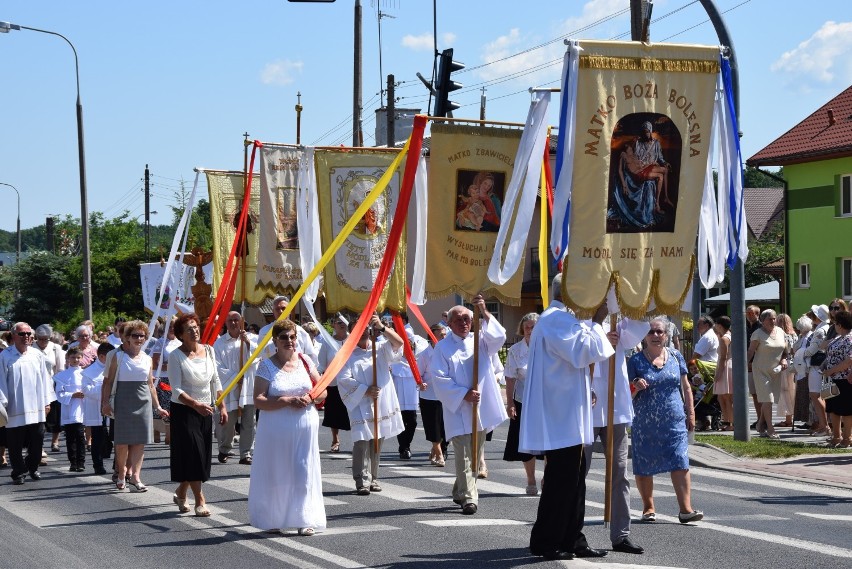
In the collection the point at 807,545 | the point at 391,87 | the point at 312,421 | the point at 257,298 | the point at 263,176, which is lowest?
the point at 807,545

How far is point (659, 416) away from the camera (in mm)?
11039

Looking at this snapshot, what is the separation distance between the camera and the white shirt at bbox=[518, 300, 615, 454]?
30.3 ft

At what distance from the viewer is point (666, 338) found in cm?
1114

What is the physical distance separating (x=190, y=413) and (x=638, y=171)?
490 cm

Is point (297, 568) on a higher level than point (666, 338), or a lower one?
lower

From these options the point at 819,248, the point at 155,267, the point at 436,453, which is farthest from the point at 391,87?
the point at 436,453

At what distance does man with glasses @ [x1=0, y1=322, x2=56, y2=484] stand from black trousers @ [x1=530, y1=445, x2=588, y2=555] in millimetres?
8325

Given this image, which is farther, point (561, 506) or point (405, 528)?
point (405, 528)

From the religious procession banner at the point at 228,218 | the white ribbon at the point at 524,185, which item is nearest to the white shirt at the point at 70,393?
the religious procession banner at the point at 228,218

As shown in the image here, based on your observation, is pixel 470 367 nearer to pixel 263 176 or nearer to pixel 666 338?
pixel 666 338

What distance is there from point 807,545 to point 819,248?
32704 millimetres

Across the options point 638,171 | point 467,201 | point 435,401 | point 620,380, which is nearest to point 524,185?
point 638,171

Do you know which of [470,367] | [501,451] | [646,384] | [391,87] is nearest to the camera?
[646,384]

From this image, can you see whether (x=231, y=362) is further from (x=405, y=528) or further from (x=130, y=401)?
(x=405, y=528)
